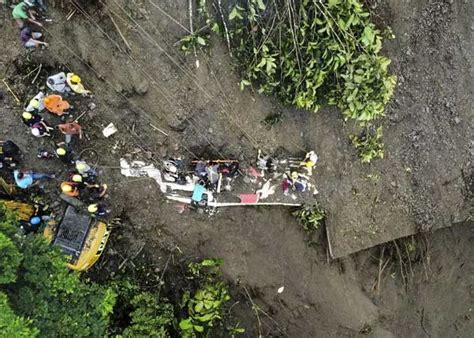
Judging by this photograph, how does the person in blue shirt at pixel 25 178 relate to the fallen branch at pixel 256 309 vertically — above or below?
above

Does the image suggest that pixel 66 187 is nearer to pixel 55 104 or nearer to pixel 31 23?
pixel 55 104

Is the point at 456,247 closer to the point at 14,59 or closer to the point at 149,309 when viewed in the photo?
the point at 149,309

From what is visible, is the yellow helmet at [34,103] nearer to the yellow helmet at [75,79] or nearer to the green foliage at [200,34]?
the yellow helmet at [75,79]

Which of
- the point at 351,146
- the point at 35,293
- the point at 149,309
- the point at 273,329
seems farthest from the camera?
the point at 273,329

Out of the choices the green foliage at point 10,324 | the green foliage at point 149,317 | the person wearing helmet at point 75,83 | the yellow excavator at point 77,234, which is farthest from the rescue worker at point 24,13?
the green foliage at point 149,317

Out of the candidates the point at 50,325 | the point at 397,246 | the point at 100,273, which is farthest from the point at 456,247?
the point at 50,325

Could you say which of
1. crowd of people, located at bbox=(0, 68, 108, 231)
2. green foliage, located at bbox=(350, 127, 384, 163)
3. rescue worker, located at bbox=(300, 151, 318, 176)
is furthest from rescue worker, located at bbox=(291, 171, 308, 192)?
crowd of people, located at bbox=(0, 68, 108, 231)
